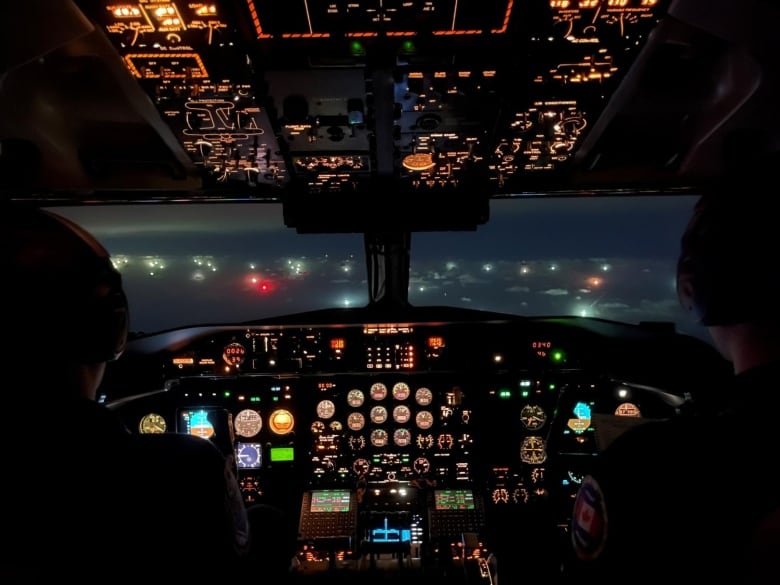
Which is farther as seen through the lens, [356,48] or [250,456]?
[250,456]

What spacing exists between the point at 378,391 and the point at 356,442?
0.96 ft

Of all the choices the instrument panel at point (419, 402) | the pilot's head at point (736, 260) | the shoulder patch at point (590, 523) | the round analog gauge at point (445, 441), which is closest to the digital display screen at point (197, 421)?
the instrument panel at point (419, 402)

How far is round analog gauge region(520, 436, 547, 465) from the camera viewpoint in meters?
2.75

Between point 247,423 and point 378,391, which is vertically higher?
point 378,391

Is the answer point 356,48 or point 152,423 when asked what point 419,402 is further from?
point 356,48

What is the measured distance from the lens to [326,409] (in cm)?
279

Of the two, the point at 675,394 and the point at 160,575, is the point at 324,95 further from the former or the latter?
the point at 675,394

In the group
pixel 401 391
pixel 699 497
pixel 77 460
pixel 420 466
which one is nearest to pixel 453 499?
pixel 420 466

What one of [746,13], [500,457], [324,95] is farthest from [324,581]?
[746,13]

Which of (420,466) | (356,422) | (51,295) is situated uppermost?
(51,295)

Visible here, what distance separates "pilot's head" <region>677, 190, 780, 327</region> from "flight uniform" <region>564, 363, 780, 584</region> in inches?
5.1

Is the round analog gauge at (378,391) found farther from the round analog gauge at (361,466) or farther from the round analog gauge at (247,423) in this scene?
the round analog gauge at (247,423)

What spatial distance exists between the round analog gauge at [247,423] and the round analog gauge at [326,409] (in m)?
0.32

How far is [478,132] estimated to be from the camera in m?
2.11
